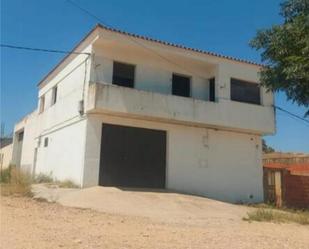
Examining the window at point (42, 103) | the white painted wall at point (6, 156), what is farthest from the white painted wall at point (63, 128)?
the white painted wall at point (6, 156)

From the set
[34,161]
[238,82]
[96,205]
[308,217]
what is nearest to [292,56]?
[308,217]

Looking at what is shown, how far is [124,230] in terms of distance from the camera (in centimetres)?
861

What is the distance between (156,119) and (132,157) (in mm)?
2000

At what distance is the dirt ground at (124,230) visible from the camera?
7158mm

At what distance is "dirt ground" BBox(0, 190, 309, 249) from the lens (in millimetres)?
7158

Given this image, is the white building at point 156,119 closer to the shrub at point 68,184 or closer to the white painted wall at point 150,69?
the white painted wall at point 150,69

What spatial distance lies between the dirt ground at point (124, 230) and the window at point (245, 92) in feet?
28.5

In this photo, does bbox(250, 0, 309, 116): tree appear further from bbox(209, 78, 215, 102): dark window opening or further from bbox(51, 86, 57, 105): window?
bbox(51, 86, 57, 105): window

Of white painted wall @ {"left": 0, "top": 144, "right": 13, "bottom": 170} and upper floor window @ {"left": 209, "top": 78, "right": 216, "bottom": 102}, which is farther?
white painted wall @ {"left": 0, "top": 144, "right": 13, "bottom": 170}

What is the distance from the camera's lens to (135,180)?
1703 centimetres

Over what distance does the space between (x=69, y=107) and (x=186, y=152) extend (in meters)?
6.04

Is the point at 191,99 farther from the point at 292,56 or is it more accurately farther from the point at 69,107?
the point at 292,56

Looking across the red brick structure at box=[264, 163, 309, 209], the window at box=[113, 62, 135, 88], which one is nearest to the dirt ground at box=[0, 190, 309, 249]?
the red brick structure at box=[264, 163, 309, 209]

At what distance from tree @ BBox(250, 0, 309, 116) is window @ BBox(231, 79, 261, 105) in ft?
27.8
